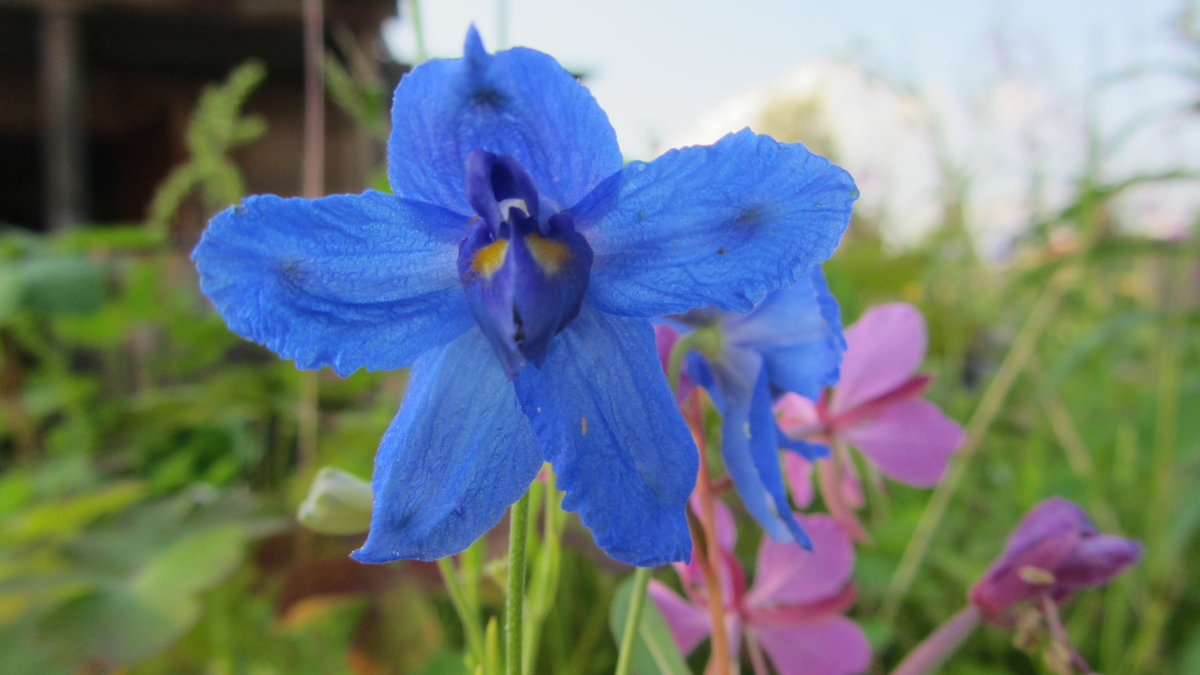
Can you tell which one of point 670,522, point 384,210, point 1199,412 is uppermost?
point 384,210

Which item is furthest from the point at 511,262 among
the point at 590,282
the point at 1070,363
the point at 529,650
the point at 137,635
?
the point at 1070,363

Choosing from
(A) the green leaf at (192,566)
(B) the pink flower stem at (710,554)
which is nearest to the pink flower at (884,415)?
(B) the pink flower stem at (710,554)

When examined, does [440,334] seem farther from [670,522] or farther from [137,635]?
[137,635]

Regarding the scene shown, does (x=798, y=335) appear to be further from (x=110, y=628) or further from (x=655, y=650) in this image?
(x=110, y=628)

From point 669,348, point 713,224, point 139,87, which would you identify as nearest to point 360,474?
point 669,348

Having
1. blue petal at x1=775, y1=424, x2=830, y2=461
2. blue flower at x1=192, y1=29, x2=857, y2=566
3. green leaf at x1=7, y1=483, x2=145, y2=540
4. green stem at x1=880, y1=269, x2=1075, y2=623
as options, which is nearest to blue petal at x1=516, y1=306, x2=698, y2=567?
blue flower at x1=192, y1=29, x2=857, y2=566

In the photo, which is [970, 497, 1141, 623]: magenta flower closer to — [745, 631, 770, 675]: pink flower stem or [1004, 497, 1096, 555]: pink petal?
[1004, 497, 1096, 555]: pink petal
